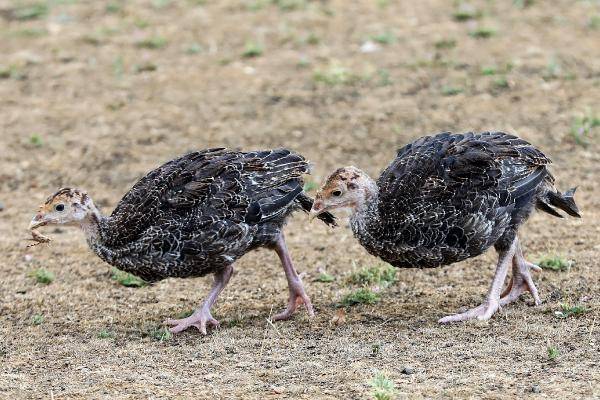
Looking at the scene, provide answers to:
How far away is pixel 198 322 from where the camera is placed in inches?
315

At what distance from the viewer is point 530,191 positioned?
8.02 m

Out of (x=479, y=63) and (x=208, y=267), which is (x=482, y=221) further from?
(x=479, y=63)

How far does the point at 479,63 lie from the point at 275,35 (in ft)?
10.2

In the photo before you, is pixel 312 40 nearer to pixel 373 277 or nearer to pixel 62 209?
pixel 373 277

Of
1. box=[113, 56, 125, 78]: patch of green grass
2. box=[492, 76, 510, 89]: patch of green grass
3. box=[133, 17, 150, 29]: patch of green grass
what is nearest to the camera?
box=[492, 76, 510, 89]: patch of green grass

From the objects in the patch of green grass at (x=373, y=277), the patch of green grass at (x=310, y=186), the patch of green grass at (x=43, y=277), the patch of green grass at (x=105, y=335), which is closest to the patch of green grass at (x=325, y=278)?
the patch of green grass at (x=373, y=277)

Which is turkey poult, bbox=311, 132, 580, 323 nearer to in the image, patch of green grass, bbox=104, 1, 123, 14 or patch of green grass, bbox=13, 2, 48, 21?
patch of green grass, bbox=104, 1, 123, 14

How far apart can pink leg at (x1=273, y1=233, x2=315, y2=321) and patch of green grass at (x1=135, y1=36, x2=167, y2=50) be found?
730 centimetres

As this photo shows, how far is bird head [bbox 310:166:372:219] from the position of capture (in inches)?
311

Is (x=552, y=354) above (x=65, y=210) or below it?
below

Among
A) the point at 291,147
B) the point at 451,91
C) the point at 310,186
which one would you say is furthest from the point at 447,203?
the point at 451,91

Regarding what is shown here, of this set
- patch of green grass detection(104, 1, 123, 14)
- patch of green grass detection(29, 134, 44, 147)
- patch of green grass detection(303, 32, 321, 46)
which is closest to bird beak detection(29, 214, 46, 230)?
patch of green grass detection(29, 134, 44, 147)

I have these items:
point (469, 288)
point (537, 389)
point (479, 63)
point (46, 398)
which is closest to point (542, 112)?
point (479, 63)

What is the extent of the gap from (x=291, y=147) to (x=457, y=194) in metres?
4.24
